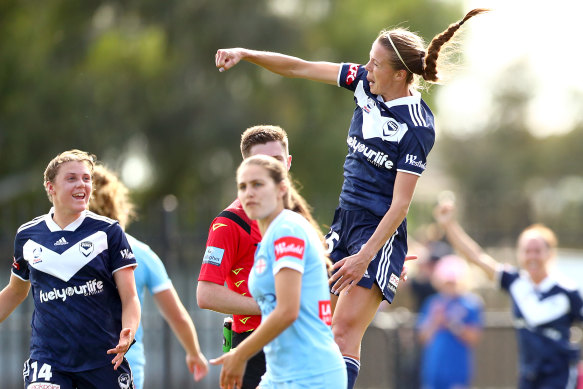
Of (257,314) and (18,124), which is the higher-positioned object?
(18,124)

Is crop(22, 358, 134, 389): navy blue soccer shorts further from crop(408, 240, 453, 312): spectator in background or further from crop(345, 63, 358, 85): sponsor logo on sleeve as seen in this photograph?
crop(408, 240, 453, 312): spectator in background

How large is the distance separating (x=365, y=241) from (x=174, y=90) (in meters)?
18.5

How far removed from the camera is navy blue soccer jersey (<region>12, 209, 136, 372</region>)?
16.1ft

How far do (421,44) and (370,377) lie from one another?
28.4ft

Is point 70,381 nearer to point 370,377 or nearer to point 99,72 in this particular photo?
point 370,377

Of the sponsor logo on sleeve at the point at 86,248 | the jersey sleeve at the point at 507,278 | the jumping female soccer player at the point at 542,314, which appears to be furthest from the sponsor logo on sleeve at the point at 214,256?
the jersey sleeve at the point at 507,278

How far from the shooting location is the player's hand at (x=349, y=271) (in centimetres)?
471

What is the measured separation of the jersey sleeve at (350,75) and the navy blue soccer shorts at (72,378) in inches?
82.2

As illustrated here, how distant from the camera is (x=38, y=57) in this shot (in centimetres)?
2112

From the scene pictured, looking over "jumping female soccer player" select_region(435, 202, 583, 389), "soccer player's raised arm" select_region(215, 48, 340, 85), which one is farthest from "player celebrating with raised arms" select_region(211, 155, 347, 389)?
"jumping female soccer player" select_region(435, 202, 583, 389)

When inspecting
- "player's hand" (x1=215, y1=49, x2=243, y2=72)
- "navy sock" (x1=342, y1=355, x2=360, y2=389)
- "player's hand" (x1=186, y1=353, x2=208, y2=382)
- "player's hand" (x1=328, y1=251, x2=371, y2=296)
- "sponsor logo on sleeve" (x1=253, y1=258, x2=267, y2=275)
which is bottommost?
"navy sock" (x1=342, y1=355, x2=360, y2=389)

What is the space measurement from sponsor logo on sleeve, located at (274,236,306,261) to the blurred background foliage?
16187 mm

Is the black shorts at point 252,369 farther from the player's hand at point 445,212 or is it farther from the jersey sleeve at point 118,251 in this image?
the player's hand at point 445,212

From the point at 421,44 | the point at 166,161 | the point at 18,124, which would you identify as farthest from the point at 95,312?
the point at 166,161
